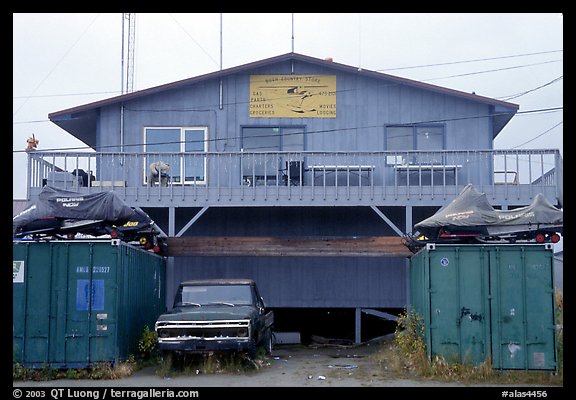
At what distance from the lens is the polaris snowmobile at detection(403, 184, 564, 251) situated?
14.4m

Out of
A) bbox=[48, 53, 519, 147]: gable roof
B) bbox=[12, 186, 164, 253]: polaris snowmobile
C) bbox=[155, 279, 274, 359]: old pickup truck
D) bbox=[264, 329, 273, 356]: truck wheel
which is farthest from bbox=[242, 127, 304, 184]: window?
bbox=[155, 279, 274, 359]: old pickup truck

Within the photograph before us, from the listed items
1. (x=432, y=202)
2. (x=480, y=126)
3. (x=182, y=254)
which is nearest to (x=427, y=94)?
(x=480, y=126)

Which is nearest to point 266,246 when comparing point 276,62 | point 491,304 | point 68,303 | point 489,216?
point 68,303

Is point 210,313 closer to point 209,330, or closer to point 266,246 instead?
point 209,330

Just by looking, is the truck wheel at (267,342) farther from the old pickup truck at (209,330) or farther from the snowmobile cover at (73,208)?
the snowmobile cover at (73,208)

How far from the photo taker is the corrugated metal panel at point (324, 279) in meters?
21.9

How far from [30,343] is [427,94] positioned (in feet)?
45.2

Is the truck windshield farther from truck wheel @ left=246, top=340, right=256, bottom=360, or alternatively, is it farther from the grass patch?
truck wheel @ left=246, top=340, right=256, bottom=360

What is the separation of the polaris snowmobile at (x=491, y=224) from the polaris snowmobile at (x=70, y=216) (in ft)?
19.6

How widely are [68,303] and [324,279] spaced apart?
951 cm

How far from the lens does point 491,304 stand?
13.6 m

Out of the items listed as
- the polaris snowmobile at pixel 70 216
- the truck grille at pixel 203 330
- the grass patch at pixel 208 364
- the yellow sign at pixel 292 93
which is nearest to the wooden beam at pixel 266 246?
the polaris snowmobile at pixel 70 216

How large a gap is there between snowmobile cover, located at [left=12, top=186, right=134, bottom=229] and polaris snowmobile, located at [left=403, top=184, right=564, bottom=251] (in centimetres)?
598

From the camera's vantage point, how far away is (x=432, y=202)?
20078 mm
